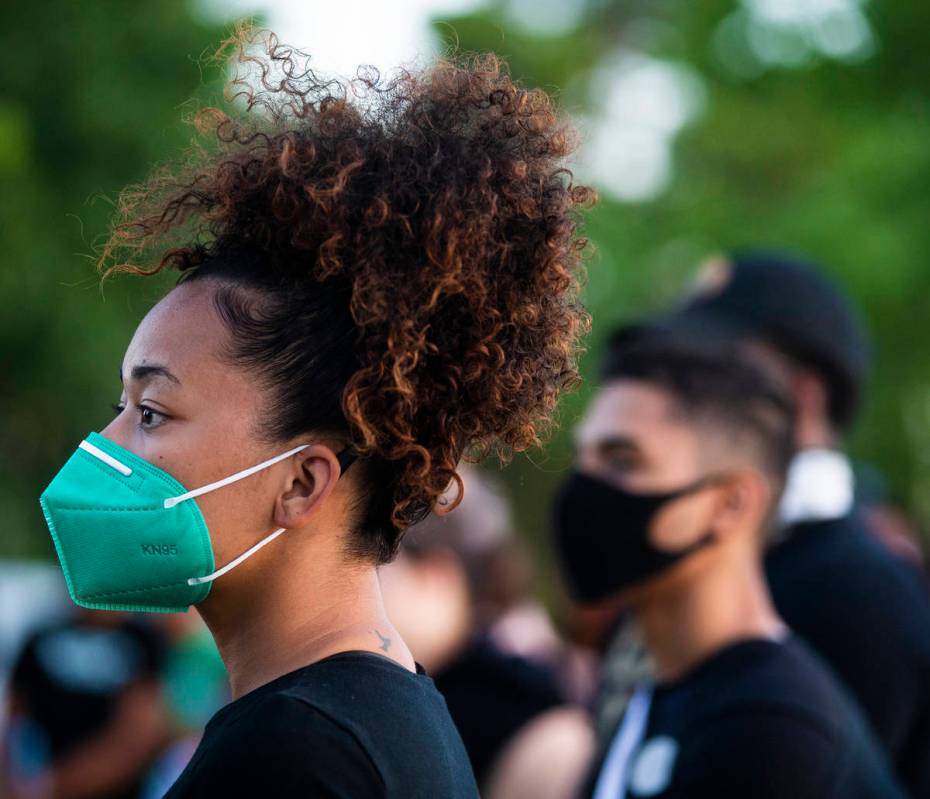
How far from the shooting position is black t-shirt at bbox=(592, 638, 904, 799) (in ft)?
9.83

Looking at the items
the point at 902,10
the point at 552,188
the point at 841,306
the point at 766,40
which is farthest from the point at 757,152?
the point at 552,188

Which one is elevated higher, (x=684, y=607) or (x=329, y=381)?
(x=329, y=381)

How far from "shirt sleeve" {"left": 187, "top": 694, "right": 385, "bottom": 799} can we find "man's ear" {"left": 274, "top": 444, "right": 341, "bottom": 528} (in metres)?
0.36

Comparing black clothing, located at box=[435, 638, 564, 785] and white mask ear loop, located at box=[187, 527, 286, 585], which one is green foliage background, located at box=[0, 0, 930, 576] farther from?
white mask ear loop, located at box=[187, 527, 286, 585]

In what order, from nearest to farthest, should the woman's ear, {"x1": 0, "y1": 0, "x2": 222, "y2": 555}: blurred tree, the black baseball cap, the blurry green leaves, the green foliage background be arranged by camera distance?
the woman's ear → the blurry green leaves → the black baseball cap → {"x1": 0, "y1": 0, "x2": 222, "y2": 555}: blurred tree → the green foliage background

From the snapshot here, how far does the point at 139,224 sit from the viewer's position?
2434 mm

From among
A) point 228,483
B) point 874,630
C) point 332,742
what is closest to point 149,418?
point 228,483

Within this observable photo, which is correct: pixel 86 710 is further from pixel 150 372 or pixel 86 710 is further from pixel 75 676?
pixel 150 372

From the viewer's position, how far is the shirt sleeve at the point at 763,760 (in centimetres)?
298

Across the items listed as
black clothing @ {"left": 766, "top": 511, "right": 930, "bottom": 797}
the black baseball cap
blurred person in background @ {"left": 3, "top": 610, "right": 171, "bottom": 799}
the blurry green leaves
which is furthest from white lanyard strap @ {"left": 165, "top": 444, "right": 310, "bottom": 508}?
blurred person in background @ {"left": 3, "top": 610, "right": 171, "bottom": 799}

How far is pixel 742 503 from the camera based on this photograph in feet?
12.3

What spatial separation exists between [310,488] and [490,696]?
2.20 m

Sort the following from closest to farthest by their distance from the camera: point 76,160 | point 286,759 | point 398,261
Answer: point 286,759 → point 398,261 → point 76,160

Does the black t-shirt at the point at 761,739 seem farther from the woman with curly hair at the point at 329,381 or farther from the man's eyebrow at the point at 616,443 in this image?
the woman with curly hair at the point at 329,381
